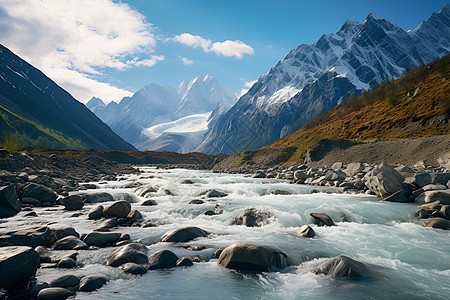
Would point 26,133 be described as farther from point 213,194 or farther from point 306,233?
point 306,233

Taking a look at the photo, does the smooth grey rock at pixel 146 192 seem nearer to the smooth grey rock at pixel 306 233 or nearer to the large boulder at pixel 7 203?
the large boulder at pixel 7 203

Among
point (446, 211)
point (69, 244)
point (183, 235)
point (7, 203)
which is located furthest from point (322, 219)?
point (7, 203)

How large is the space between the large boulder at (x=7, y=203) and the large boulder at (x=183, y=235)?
11539mm

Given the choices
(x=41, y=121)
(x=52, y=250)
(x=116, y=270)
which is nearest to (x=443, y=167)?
(x=116, y=270)

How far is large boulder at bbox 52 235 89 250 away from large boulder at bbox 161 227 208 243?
11.3ft

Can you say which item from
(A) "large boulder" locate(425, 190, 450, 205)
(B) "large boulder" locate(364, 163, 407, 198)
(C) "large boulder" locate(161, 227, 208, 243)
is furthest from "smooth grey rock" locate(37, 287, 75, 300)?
(B) "large boulder" locate(364, 163, 407, 198)

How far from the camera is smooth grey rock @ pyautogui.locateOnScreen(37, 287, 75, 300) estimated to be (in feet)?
20.5

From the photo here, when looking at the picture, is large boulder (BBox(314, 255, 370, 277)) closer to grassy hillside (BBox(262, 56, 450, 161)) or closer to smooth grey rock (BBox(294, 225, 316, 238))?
smooth grey rock (BBox(294, 225, 316, 238))

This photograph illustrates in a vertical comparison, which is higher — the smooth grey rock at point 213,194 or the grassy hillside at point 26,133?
the grassy hillside at point 26,133

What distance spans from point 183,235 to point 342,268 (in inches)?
277

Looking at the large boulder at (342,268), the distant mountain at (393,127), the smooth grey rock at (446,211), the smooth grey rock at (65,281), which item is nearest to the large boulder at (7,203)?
the smooth grey rock at (65,281)

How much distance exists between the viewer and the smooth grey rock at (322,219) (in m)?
13.9

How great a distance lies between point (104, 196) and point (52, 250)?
43.8 feet

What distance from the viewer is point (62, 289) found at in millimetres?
6477
